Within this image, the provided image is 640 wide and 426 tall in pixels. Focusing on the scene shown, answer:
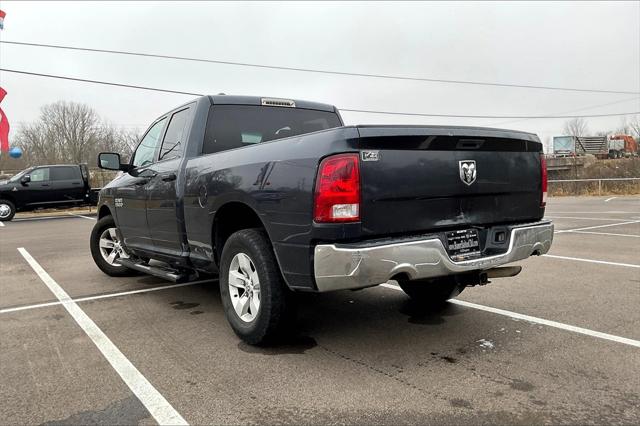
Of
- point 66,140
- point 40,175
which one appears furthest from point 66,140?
point 40,175

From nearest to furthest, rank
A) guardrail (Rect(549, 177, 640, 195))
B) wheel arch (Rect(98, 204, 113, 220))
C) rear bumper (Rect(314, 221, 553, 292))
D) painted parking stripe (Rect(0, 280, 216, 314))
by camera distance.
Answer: rear bumper (Rect(314, 221, 553, 292)) < painted parking stripe (Rect(0, 280, 216, 314)) < wheel arch (Rect(98, 204, 113, 220)) < guardrail (Rect(549, 177, 640, 195))

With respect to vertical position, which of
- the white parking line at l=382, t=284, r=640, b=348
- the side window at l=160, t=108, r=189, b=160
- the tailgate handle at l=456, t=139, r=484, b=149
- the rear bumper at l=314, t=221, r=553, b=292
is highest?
the side window at l=160, t=108, r=189, b=160

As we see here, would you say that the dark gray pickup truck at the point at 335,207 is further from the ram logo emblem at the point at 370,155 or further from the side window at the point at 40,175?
the side window at the point at 40,175

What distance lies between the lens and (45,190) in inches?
736

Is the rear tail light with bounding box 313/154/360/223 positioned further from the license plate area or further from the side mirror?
the side mirror

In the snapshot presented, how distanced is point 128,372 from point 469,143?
9.29 ft

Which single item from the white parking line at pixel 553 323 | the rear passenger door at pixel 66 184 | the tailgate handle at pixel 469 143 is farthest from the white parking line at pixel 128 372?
the rear passenger door at pixel 66 184

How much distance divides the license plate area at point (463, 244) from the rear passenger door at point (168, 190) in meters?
2.50

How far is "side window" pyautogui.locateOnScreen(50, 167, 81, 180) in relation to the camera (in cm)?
1894

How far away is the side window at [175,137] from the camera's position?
487cm

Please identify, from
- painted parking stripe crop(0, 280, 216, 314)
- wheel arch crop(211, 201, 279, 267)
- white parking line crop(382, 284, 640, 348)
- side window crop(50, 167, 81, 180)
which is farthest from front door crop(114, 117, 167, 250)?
side window crop(50, 167, 81, 180)

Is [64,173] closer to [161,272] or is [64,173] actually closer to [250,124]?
[161,272]

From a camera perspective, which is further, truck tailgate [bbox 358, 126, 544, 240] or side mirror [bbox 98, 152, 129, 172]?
side mirror [bbox 98, 152, 129, 172]

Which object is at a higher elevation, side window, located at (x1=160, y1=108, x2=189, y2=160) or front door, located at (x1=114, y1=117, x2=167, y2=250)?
side window, located at (x1=160, y1=108, x2=189, y2=160)
